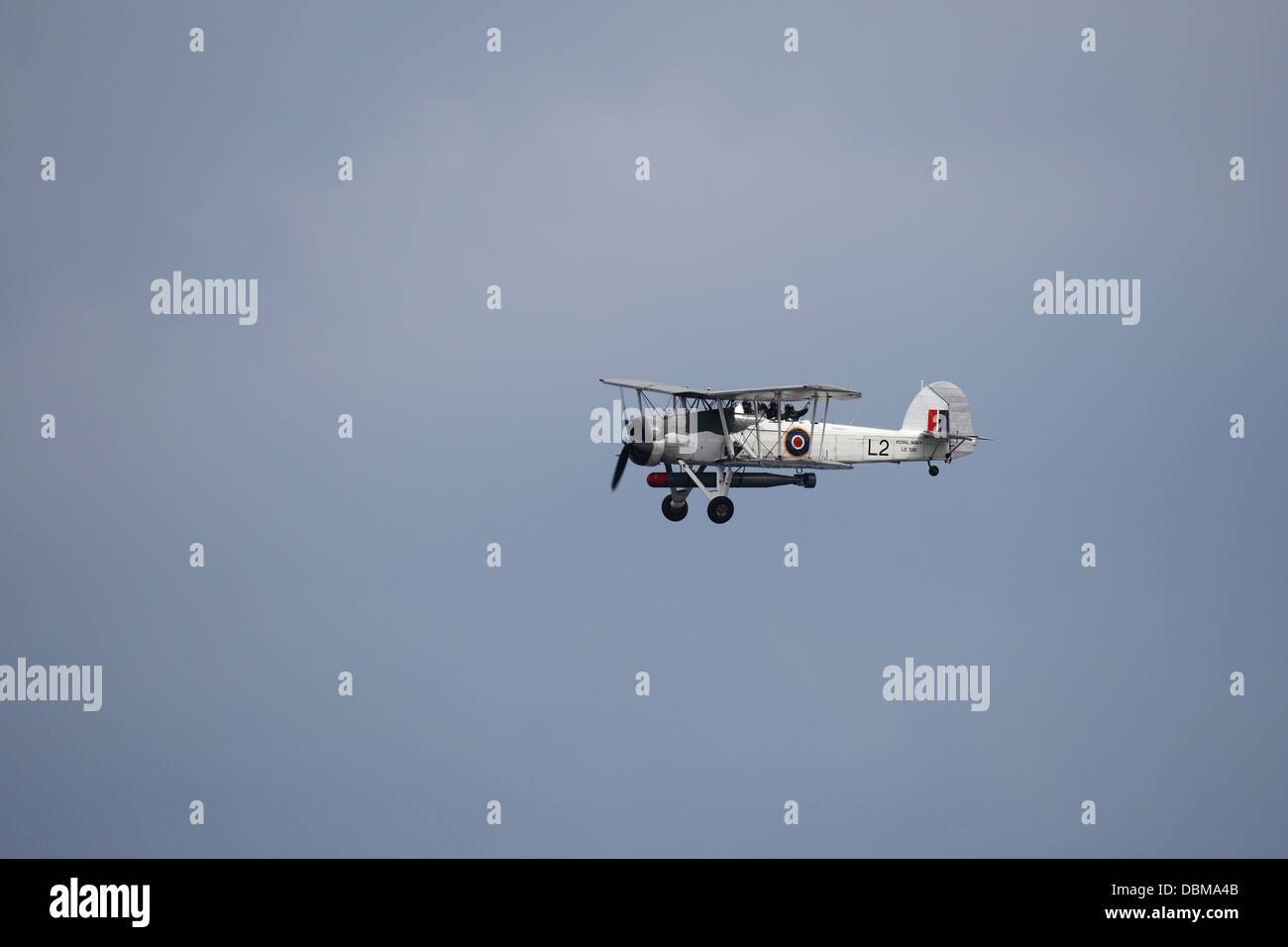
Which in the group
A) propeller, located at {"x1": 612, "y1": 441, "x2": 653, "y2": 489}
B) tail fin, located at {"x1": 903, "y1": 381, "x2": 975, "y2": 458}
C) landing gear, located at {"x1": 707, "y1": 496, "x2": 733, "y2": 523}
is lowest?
landing gear, located at {"x1": 707, "y1": 496, "x2": 733, "y2": 523}

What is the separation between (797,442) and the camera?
61375 mm

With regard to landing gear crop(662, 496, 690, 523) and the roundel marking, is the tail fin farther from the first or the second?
landing gear crop(662, 496, 690, 523)

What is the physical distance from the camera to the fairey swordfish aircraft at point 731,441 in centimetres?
Answer: 6047

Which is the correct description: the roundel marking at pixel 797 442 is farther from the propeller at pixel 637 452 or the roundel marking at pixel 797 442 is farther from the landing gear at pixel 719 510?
the propeller at pixel 637 452

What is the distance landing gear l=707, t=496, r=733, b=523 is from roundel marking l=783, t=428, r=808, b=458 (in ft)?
8.08

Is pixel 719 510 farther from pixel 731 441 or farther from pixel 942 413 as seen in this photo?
pixel 942 413

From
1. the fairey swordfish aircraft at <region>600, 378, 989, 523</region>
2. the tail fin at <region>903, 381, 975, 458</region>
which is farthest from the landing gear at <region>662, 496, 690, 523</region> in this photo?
the tail fin at <region>903, 381, 975, 458</region>

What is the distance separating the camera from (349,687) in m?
73.8

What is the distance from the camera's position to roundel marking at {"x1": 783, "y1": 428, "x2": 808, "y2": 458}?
201 ft

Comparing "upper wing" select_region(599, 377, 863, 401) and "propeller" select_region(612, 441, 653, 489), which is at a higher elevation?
"upper wing" select_region(599, 377, 863, 401)
